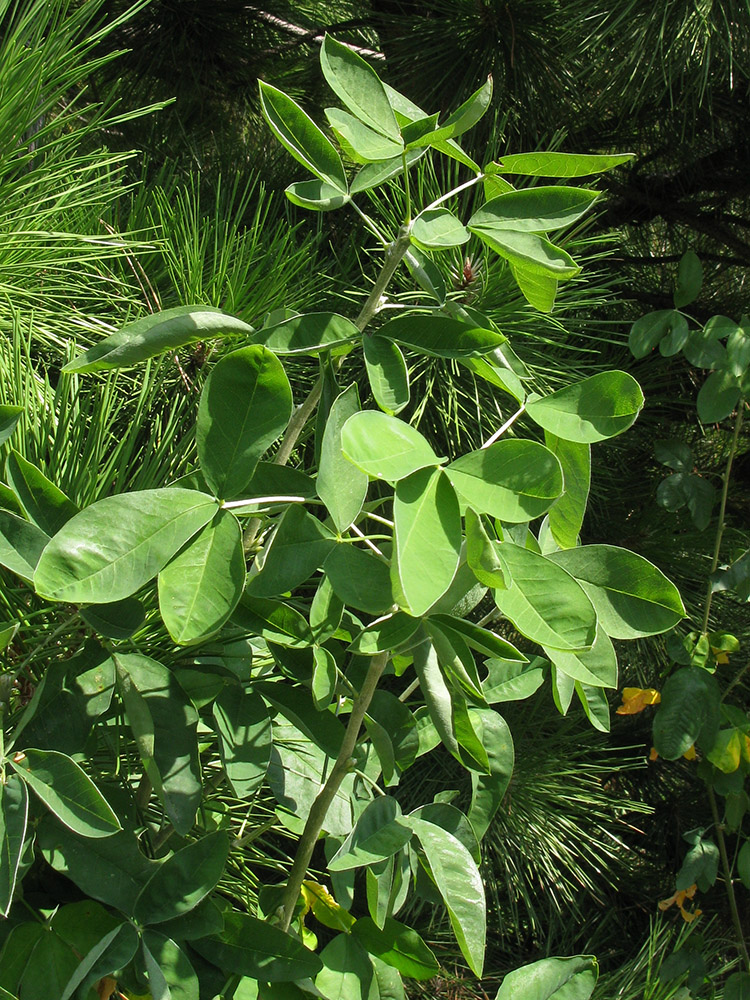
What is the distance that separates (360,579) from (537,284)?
0.13m

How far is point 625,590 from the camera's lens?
1.07 ft

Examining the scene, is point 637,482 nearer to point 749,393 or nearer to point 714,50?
point 749,393

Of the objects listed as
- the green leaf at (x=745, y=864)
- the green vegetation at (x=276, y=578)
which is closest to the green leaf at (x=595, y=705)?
the green vegetation at (x=276, y=578)

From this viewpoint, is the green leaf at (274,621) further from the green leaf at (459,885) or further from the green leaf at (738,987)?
the green leaf at (738,987)

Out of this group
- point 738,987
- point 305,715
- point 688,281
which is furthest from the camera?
point 688,281

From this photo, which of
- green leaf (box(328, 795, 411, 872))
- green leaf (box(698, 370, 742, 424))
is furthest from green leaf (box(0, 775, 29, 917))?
green leaf (box(698, 370, 742, 424))

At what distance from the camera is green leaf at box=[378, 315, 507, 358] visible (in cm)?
31

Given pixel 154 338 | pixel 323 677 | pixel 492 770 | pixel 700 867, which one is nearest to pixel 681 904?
pixel 700 867

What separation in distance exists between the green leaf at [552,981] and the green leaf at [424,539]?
0.76ft

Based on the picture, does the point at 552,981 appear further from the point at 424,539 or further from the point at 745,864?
the point at 745,864

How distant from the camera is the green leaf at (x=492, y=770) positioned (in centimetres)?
39

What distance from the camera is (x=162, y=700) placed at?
34cm

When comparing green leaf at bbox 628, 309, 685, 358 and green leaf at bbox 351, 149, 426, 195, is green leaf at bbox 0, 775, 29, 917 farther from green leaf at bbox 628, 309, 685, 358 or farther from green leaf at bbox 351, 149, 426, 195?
green leaf at bbox 628, 309, 685, 358

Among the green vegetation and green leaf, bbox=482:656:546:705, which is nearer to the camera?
the green vegetation
